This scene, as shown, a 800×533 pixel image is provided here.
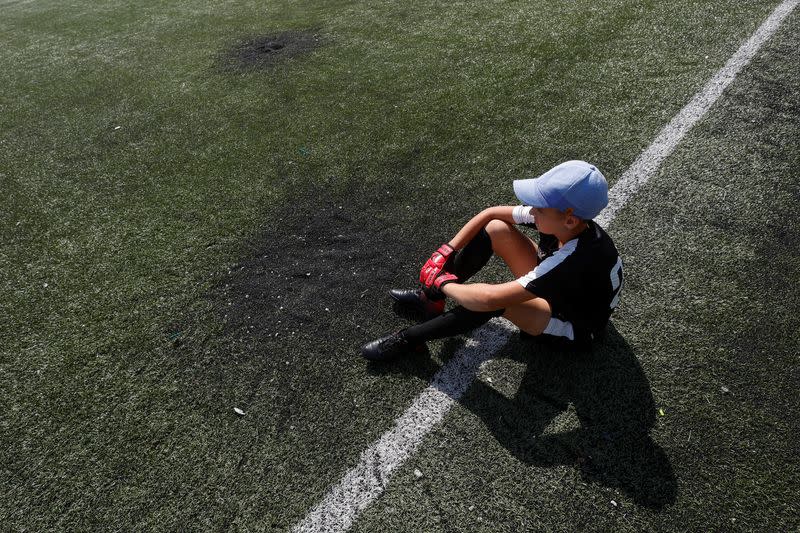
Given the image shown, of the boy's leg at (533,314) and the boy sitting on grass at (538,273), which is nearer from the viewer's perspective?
the boy sitting on grass at (538,273)

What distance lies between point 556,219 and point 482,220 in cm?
72

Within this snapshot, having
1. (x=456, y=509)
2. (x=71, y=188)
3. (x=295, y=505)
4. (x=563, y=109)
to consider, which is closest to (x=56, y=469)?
(x=295, y=505)

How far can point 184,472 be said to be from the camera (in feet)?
10.1

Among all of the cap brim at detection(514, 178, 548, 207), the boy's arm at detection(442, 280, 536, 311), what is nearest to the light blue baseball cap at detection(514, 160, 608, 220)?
the cap brim at detection(514, 178, 548, 207)

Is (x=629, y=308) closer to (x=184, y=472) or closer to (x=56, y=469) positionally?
(x=184, y=472)

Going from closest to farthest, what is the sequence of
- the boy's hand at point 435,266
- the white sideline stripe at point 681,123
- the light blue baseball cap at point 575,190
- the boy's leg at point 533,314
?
1. the light blue baseball cap at point 575,190
2. the boy's leg at point 533,314
3. the boy's hand at point 435,266
4. the white sideline stripe at point 681,123

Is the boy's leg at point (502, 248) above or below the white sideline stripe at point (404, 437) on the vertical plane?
above

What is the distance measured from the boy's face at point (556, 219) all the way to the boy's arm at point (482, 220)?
501 mm

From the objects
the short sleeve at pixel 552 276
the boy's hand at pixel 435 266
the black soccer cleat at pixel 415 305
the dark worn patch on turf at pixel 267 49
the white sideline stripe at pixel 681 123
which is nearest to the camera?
the short sleeve at pixel 552 276

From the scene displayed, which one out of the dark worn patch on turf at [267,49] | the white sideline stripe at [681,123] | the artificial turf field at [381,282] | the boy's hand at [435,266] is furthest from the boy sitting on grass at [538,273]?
the dark worn patch on turf at [267,49]

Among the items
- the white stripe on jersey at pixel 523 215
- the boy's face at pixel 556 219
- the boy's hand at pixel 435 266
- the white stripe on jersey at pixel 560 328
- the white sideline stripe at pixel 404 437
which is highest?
the boy's face at pixel 556 219

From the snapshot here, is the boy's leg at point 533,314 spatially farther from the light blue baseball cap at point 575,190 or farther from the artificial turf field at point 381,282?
the light blue baseball cap at point 575,190

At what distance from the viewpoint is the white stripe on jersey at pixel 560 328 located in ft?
10.5

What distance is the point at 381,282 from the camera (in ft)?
13.5
